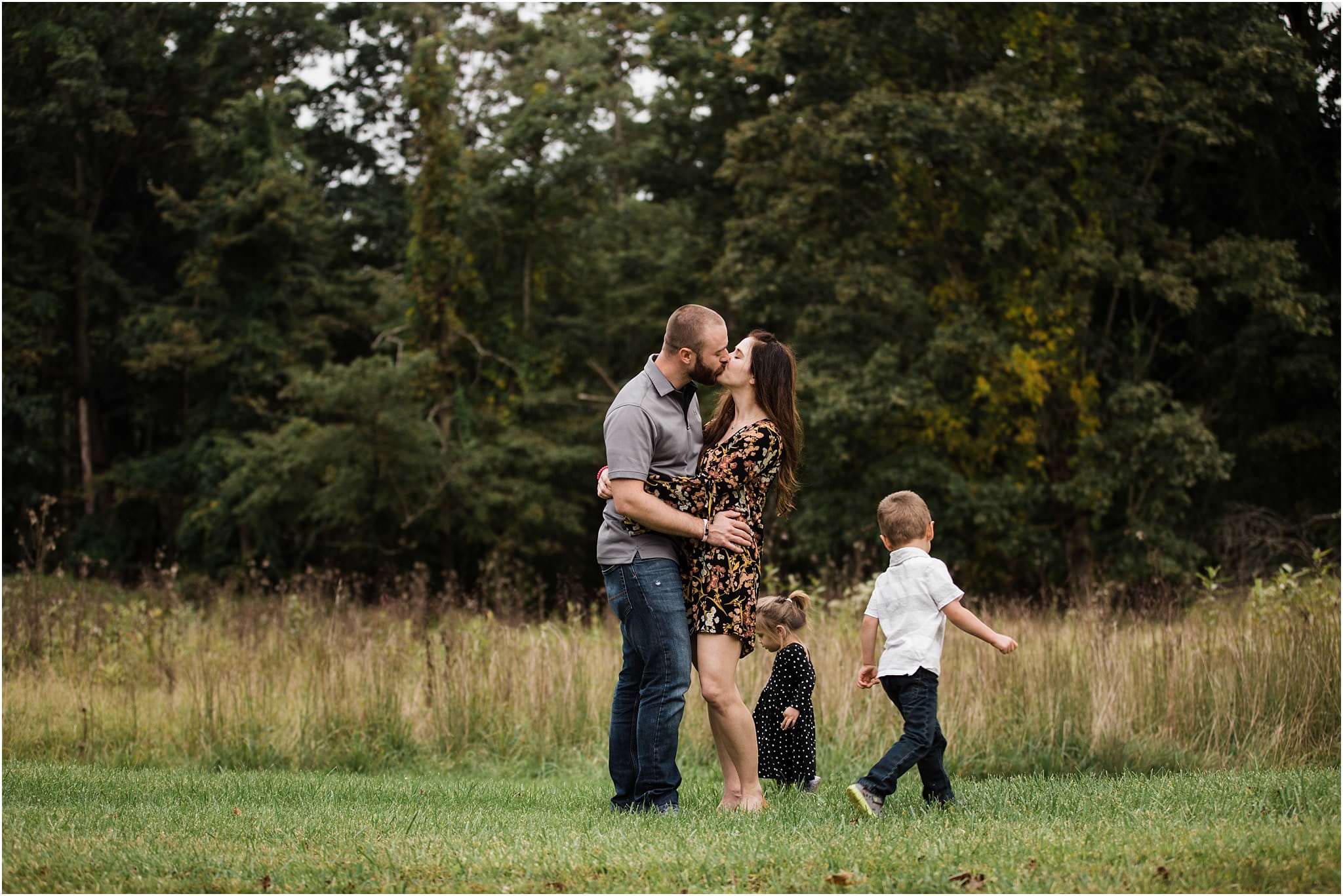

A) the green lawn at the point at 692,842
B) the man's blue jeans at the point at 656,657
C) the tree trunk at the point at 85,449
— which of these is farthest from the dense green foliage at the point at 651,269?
the man's blue jeans at the point at 656,657

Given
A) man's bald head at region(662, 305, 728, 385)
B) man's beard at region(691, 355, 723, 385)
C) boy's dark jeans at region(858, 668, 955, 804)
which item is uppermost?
man's bald head at region(662, 305, 728, 385)

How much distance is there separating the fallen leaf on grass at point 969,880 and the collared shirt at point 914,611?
128 cm

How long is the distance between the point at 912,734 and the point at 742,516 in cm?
110

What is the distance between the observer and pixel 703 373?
16.6ft

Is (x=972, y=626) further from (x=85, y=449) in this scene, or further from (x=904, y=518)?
(x=85, y=449)

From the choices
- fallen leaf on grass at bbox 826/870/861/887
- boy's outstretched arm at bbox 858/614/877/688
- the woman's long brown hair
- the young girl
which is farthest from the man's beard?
fallen leaf on grass at bbox 826/870/861/887

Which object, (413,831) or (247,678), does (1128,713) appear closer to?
(413,831)

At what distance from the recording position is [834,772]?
7008 millimetres

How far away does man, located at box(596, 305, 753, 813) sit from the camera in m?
4.85

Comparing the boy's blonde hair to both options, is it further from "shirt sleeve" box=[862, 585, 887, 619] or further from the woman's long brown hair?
the woman's long brown hair

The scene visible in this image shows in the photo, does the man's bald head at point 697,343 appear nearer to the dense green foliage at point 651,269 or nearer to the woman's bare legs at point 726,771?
the woman's bare legs at point 726,771

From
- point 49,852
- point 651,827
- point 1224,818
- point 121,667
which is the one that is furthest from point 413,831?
point 121,667

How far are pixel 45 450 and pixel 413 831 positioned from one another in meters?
27.4

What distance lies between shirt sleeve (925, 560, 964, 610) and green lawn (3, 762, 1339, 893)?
84cm
